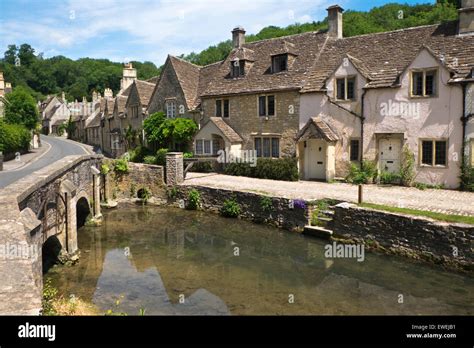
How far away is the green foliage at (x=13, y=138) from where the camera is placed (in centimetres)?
3954

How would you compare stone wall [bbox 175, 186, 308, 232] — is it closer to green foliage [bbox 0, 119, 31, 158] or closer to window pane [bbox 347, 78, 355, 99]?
window pane [bbox 347, 78, 355, 99]

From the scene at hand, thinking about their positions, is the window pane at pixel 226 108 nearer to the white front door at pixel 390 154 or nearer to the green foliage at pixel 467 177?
the white front door at pixel 390 154

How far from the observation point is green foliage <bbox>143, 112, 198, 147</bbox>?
30453mm

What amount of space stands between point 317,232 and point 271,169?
910cm

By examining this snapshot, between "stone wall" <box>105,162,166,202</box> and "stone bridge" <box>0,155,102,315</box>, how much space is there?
441 centimetres

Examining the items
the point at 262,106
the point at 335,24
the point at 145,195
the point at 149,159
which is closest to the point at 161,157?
the point at 149,159

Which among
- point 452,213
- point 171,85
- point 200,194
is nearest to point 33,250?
point 452,213

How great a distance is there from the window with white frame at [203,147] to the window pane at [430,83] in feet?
48.8

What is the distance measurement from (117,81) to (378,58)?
355 feet

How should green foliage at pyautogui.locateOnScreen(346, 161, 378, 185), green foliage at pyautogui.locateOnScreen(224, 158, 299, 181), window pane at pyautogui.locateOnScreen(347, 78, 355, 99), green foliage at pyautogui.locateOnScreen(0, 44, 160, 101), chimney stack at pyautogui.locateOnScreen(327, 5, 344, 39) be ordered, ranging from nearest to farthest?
green foliage at pyautogui.locateOnScreen(346, 161, 378, 185), window pane at pyautogui.locateOnScreen(347, 78, 355, 99), green foliage at pyautogui.locateOnScreen(224, 158, 299, 181), chimney stack at pyautogui.locateOnScreen(327, 5, 344, 39), green foliage at pyautogui.locateOnScreen(0, 44, 160, 101)

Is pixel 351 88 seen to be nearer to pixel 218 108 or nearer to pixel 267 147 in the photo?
pixel 267 147

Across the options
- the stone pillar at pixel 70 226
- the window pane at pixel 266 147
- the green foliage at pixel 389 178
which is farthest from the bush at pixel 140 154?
the green foliage at pixel 389 178

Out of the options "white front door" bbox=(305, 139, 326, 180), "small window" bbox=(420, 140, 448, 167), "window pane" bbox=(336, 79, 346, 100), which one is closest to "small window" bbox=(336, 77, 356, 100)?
"window pane" bbox=(336, 79, 346, 100)

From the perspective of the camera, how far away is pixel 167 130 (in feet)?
101
